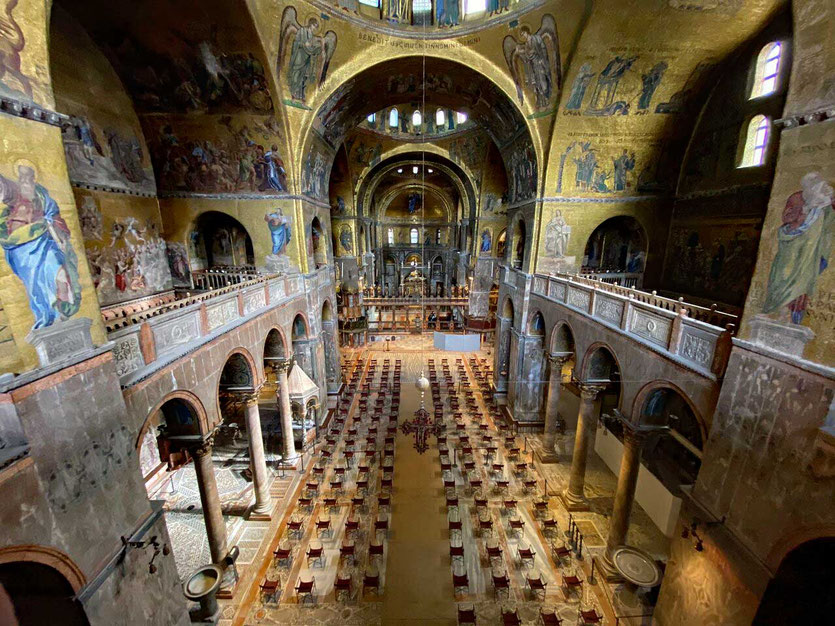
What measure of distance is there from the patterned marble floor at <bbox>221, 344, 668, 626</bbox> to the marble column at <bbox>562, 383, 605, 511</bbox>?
39 centimetres

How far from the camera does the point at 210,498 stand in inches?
333

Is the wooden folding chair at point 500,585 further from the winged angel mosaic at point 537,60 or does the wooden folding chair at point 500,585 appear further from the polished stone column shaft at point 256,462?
the winged angel mosaic at point 537,60

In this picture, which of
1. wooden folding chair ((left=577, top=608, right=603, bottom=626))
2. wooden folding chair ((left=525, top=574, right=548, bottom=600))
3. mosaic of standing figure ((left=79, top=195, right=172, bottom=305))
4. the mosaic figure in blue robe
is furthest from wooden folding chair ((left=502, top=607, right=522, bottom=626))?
the mosaic figure in blue robe

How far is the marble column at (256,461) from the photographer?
34.2 ft

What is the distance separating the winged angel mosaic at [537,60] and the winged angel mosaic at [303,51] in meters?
6.14

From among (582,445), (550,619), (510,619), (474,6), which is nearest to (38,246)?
(510,619)

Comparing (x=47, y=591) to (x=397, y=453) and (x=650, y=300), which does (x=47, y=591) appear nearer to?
(x=397, y=453)

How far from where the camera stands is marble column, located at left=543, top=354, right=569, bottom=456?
12.9 metres

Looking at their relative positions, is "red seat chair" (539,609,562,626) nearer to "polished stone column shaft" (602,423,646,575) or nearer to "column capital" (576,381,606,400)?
"polished stone column shaft" (602,423,646,575)

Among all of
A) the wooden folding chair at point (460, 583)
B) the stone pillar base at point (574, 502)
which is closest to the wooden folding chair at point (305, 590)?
the wooden folding chair at point (460, 583)

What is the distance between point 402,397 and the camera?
17938mm

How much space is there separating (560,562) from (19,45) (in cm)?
1354

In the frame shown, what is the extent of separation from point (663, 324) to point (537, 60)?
9.86 meters

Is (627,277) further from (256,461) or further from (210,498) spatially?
(210,498)
